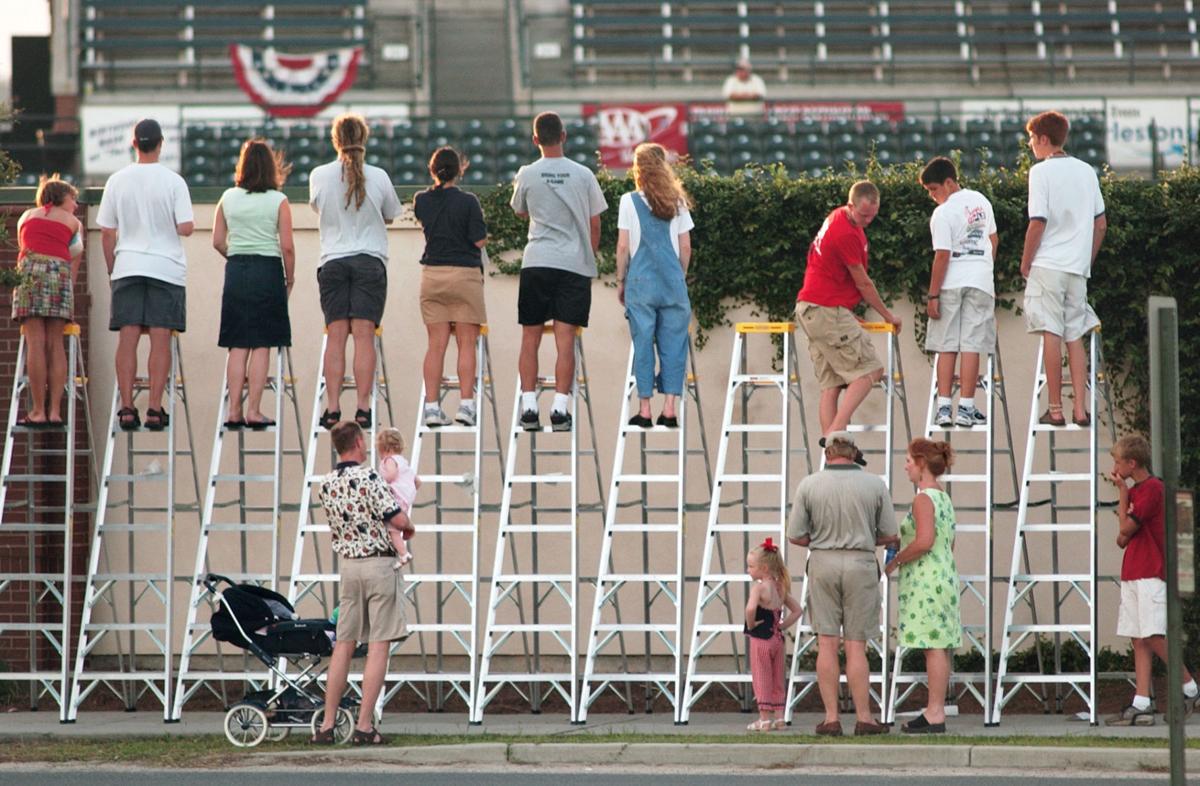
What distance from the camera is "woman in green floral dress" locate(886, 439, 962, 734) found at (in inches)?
458

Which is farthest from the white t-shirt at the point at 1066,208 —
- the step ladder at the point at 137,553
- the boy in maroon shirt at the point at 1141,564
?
the step ladder at the point at 137,553

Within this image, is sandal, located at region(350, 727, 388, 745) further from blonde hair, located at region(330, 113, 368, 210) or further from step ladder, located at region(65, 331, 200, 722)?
blonde hair, located at region(330, 113, 368, 210)

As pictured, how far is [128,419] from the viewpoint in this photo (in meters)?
12.8

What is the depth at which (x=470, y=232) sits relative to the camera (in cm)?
1277

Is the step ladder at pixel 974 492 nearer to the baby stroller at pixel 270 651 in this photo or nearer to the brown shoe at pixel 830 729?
the brown shoe at pixel 830 729

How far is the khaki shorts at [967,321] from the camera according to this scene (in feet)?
41.5

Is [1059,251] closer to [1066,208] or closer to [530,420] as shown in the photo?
[1066,208]

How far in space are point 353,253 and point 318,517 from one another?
120 inches

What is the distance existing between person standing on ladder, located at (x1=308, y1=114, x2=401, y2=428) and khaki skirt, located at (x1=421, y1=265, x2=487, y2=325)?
0.37m

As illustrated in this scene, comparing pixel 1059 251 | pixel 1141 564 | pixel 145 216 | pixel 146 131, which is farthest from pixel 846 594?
pixel 146 131

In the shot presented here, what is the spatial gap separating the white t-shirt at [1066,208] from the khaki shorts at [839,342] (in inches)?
56.6

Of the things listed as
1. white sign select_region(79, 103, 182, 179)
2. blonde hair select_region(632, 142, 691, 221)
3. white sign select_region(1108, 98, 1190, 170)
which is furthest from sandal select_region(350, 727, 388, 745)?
white sign select_region(1108, 98, 1190, 170)

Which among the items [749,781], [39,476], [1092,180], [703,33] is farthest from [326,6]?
→ [749,781]

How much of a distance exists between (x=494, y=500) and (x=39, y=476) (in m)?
3.66
